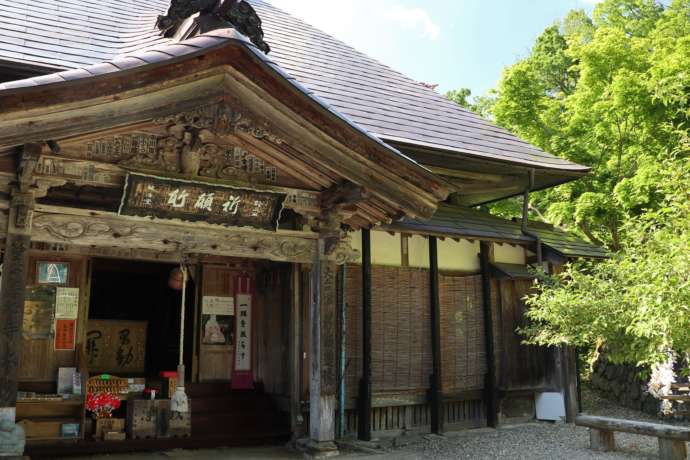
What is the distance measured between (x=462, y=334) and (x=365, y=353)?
7.19 feet

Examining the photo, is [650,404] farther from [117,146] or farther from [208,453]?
[117,146]

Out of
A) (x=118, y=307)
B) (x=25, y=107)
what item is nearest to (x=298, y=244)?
(x=25, y=107)

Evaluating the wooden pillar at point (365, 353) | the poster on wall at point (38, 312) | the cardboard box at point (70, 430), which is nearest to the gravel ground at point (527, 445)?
the wooden pillar at point (365, 353)

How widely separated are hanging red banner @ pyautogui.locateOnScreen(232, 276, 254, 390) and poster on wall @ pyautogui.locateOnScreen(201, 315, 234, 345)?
16 cm

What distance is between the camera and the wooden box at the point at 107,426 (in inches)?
331

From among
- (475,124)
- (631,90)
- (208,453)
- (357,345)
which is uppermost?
(631,90)

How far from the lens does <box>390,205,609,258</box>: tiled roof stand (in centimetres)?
1012

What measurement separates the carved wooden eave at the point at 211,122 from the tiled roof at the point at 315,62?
2019mm

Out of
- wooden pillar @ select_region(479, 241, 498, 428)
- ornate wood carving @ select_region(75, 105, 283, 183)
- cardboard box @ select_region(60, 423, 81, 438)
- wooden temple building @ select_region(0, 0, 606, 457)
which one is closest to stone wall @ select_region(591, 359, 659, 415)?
wooden temple building @ select_region(0, 0, 606, 457)

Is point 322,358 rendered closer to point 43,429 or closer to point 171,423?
point 171,423

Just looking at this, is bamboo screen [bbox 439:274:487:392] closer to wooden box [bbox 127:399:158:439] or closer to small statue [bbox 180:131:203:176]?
wooden box [bbox 127:399:158:439]

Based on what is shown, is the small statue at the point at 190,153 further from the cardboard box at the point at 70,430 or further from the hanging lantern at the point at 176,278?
the cardboard box at the point at 70,430

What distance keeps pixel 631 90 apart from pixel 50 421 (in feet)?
41.6

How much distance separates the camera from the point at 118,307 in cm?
1319
